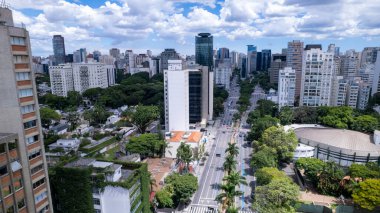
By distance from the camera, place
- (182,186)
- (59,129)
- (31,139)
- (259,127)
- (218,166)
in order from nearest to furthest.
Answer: (31,139)
(182,186)
(218,166)
(259,127)
(59,129)

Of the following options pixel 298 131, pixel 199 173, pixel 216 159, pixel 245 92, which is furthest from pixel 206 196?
pixel 245 92

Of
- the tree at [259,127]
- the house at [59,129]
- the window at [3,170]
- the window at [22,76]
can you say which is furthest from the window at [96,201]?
the house at [59,129]

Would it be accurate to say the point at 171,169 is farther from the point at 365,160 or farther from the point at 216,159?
the point at 365,160

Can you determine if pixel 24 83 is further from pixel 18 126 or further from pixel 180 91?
pixel 180 91

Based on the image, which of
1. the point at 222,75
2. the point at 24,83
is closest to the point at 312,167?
the point at 24,83

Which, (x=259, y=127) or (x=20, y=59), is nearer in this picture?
(x=20, y=59)

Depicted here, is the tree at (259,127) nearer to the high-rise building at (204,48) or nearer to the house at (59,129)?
the house at (59,129)

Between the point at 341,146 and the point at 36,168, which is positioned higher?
the point at 36,168
